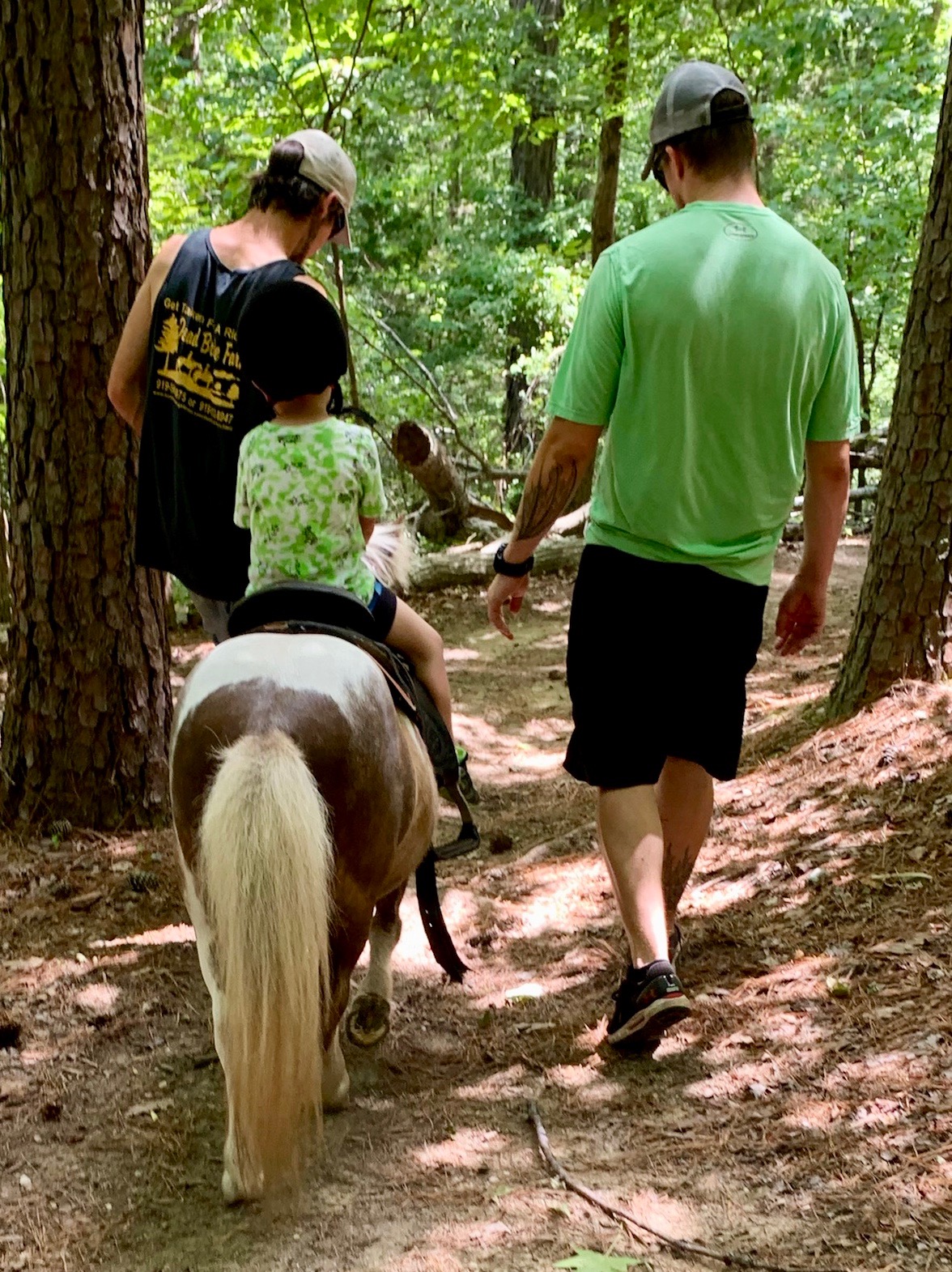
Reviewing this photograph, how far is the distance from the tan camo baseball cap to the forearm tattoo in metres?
0.96

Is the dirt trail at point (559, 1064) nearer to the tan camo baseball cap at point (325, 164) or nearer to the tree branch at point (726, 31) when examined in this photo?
the tan camo baseball cap at point (325, 164)

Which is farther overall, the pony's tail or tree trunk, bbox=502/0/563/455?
tree trunk, bbox=502/0/563/455

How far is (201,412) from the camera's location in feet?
10.0

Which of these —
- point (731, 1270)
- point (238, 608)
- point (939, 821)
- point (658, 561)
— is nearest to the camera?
point (731, 1270)

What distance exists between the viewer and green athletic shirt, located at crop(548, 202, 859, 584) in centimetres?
269

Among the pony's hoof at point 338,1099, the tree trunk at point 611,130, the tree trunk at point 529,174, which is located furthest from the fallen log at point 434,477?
the pony's hoof at point 338,1099

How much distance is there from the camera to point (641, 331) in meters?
2.72

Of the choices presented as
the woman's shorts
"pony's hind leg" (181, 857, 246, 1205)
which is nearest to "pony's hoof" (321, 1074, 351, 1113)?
"pony's hind leg" (181, 857, 246, 1205)

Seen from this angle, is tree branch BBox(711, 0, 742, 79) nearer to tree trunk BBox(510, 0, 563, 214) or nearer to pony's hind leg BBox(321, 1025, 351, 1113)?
tree trunk BBox(510, 0, 563, 214)

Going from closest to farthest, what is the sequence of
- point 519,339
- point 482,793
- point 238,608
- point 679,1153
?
point 679,1153 < point 238,608 < point 482,793 < point 519,339

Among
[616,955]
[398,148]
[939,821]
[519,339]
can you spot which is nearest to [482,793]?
[616,955]

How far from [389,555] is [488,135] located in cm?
1024

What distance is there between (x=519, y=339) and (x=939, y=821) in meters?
11.0

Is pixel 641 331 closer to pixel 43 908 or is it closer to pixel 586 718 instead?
pixel 586 718
